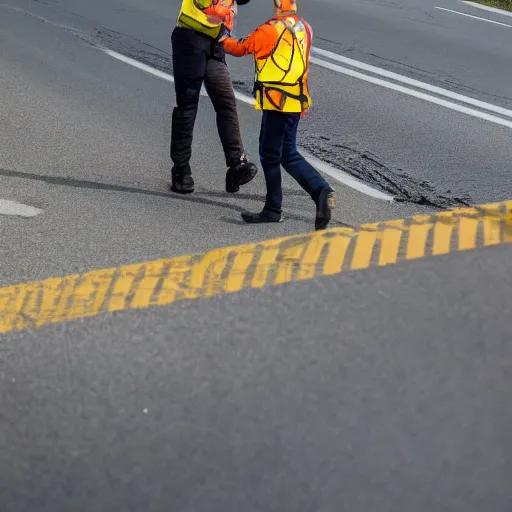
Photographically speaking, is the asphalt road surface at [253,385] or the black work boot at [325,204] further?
the black work boot at [325,204]

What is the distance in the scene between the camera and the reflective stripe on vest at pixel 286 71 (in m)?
5.86

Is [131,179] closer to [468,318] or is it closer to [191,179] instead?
[191,179]

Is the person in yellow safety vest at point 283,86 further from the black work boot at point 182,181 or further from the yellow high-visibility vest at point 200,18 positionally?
the black work boot at point 182,181

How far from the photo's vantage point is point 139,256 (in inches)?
233

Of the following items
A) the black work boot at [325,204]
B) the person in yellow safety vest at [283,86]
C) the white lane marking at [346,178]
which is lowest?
the white lane marking at [346,178]

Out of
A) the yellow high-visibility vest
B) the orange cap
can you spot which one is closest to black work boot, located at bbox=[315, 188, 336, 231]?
the orange cap

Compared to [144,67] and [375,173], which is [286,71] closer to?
[375,173]

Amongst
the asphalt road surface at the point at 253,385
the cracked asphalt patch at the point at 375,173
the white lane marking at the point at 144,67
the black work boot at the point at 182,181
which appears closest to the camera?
the asphalt road surface at the point at 253,385

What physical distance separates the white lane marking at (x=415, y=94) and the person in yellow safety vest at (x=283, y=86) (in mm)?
3725

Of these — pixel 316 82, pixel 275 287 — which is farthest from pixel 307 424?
pixel 316 82

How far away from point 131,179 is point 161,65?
4159 millimetres

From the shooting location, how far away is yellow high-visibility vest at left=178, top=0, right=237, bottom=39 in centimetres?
651

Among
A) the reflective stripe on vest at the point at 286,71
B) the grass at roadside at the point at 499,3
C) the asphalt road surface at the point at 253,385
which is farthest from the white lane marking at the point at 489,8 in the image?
the reflective stripe on vest at the point at 286,71

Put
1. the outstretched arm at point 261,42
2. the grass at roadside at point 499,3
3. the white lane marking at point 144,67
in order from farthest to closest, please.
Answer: the grass at roadside at point 499,3 → the white lane marking at point 144,67 → the outstretched arm at point 261,42
